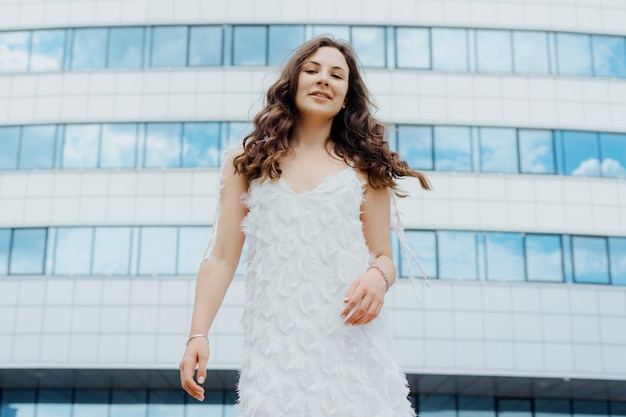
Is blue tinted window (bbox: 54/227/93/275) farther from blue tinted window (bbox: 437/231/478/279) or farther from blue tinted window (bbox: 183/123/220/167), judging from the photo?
blue tinted window (bbox: 437/231/478/279)

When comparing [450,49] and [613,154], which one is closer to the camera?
[613,154]

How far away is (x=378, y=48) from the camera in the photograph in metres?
20.2

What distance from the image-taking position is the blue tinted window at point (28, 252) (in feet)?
63.6

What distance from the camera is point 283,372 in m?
2.50

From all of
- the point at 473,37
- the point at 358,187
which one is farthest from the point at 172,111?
the point at 358,187

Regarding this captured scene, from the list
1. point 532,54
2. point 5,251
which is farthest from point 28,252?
point 532,54

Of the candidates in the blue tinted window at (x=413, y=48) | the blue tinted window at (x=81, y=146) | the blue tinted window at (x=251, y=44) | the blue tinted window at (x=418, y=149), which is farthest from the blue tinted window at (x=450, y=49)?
the blue tinted window at (x=81, y=146)

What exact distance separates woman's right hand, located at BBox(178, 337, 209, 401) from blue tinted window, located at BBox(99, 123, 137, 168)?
58.0 feet

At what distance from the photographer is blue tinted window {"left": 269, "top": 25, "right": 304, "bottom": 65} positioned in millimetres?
19906

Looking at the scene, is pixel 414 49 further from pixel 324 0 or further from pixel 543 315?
pixel 543 315

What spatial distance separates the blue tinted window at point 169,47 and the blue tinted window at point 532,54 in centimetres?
832

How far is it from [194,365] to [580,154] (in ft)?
61.4

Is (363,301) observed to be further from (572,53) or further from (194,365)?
(572,53)

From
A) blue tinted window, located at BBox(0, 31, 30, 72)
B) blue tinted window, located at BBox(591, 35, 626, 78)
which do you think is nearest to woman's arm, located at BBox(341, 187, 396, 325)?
blue tinted window, located at BBox(591, 35, 626, 78)
